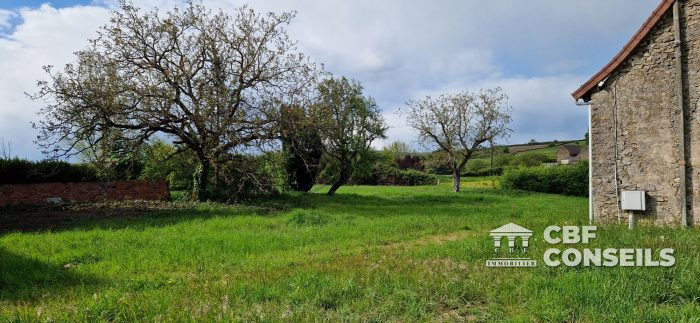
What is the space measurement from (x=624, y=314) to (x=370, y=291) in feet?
8.54

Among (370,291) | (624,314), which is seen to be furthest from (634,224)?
(370,291)

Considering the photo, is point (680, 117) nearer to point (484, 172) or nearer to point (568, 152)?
point (484, 172)

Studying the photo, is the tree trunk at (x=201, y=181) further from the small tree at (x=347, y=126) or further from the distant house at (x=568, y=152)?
the distant house at (x=568, y=152)

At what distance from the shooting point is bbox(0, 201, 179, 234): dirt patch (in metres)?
11.6

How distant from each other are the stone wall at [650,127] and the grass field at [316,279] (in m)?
1.55

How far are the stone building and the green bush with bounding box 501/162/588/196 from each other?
70.2ft

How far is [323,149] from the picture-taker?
24.8 metres

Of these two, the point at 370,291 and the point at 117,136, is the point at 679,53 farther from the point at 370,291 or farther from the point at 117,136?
the point at 117,136

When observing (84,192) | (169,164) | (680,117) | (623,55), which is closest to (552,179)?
(623,55)

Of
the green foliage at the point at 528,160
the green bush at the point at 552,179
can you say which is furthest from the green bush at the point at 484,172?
the green bush at the point at 552,179

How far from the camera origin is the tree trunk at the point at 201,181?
17844 millimetres

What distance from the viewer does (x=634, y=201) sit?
10609 mm

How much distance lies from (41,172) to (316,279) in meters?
18.7

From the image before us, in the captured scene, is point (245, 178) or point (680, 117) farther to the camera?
point (245, 178)
